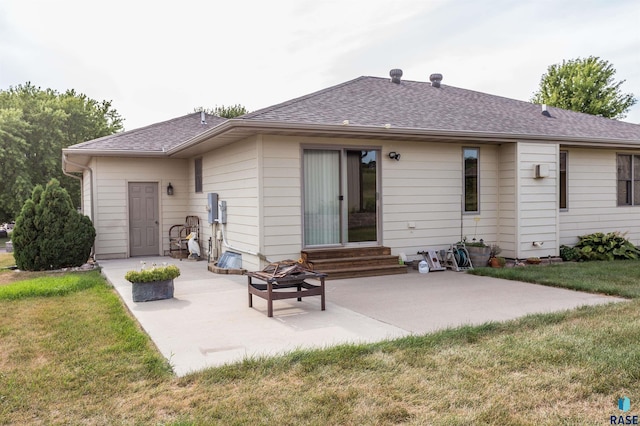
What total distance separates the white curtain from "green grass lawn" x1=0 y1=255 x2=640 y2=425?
4.15 meters

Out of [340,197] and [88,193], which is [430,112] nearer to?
[340,197]

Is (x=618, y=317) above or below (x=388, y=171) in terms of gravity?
below

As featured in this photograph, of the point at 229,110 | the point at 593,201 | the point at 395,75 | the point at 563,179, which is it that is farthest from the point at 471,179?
the point at 229,110

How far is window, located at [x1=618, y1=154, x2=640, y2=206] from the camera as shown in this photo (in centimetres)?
1131

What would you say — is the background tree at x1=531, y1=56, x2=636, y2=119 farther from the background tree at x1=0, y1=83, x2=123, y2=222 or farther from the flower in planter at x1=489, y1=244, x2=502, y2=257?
the background tree at x1=0, y1=83, x2=123, y2=222

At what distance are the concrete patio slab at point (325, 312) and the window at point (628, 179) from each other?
5.79 meters

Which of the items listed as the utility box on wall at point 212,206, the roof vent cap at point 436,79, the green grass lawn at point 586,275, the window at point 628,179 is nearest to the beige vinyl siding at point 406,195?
the green grass lawn at point 586,275

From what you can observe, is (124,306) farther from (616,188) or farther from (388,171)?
(616,188)

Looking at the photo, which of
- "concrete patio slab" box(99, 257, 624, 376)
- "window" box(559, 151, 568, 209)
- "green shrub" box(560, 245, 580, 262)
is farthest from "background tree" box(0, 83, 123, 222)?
"green shrub" box(560, 245, 580, 262)

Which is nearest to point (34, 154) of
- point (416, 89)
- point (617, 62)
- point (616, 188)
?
point (416, 89)

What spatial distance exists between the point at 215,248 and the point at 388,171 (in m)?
4.00

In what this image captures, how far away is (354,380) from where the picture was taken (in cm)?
341

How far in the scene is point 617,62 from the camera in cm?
2744

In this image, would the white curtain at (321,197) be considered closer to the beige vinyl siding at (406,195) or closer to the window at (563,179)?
the beige vinyl siding at (406,195)
